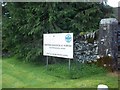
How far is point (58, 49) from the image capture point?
37.2ft

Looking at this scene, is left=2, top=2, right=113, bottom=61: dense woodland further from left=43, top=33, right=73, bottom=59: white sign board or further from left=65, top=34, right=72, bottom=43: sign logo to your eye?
left=65, top=34, right=72, bottom=43: sign logo

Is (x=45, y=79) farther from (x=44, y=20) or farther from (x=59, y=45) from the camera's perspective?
(x=44, y=20)

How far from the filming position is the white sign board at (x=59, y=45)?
424 inches

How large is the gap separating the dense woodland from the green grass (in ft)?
4.35

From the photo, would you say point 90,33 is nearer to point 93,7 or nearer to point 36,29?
point 93,7

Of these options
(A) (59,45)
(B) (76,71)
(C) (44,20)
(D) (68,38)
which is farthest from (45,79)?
(C) (44,20)

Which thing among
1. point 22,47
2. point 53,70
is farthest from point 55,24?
point 53,70

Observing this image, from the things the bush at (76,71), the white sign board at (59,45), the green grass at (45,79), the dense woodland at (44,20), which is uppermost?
the dense woodland at (44,20)

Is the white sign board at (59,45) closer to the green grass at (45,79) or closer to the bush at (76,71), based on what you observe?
the bush at (76,71)

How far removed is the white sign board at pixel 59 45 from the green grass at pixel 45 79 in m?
0.69

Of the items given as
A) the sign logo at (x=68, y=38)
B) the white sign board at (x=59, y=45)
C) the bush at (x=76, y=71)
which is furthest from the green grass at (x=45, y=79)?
the sign logo at (x=68, y=38)

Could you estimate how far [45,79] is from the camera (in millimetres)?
10156

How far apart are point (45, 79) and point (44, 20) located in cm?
397

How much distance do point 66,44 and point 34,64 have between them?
3.00 metres
